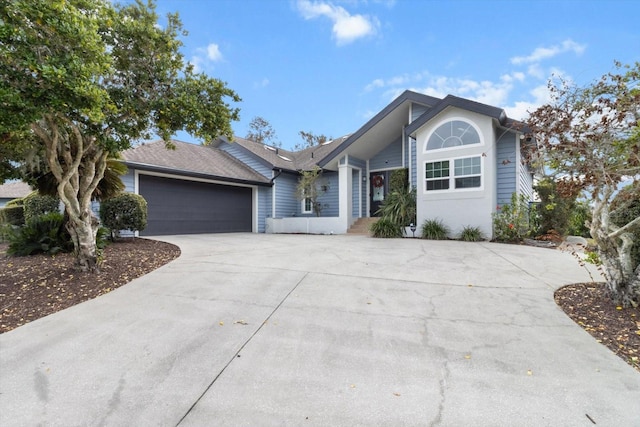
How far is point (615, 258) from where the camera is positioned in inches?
141

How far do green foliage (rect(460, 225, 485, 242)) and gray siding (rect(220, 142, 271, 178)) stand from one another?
894 centimetres

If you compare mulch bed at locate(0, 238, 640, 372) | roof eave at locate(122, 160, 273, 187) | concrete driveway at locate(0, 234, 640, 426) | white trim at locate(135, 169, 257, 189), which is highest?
roof eave at locate(122, 160, 273, 187)

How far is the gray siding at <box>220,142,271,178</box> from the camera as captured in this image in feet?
49.2

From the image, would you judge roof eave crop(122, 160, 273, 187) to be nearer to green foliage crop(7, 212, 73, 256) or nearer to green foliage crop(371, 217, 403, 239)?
green foliage crop(7, 212, 73, 256)

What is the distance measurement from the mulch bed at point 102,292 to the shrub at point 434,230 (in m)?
5.68

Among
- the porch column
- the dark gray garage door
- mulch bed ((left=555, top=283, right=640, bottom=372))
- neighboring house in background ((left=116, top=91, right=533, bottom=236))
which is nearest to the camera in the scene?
mulch bed ((left=555, top=283, right=640, bottom=372))

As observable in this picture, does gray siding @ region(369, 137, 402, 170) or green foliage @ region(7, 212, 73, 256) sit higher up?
gray siding @ region(369, 137, 402, 170)

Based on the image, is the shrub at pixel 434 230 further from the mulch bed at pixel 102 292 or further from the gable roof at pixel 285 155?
the gable roof at pixel 285 155

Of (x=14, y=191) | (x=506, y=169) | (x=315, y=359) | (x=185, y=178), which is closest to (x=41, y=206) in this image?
(x=185, y=178)

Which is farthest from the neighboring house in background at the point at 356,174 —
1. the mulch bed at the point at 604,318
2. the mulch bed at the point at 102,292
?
the mulch bed at the point at 102,292

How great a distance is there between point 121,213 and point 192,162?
524 cm

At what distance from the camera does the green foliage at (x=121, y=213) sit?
802cm

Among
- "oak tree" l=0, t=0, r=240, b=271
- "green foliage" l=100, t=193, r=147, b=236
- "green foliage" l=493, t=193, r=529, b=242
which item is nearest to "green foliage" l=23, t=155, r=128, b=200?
"green foliage" l=100, t=193, r=147, b=236

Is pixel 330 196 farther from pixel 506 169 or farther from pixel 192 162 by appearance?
pixel 506 169
